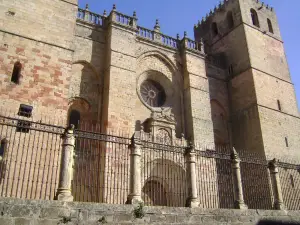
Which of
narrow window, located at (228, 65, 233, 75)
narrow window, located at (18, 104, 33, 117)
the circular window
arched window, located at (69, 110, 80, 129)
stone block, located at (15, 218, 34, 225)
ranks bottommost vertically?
stone block, located at (15, 218, 34, 225)

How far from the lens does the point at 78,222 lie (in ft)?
→ 17.8

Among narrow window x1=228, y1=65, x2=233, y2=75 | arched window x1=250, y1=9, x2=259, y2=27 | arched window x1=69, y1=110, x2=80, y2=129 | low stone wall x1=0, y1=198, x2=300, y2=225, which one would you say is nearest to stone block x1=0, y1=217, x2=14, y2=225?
low stone wall x1=0, y1=198, x2=300, y2=225

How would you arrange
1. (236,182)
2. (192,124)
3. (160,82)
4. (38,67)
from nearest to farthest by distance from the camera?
1. (236,182)
2. (38,67)
3. (192,124)
4. (160,82)

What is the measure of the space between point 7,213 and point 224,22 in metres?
17.2

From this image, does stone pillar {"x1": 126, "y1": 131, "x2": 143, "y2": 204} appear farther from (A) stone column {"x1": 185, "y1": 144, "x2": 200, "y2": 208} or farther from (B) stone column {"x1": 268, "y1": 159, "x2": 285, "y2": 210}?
(B) stone column {"x1": 268, "y1": 159, "x2": 285, "y2": 210}

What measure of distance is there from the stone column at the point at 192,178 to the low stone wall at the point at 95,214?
0.38m

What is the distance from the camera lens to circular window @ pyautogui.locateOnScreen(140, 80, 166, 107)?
14.3 m

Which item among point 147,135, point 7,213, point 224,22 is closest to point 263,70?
point 224,22

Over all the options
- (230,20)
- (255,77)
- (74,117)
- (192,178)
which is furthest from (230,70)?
(192,178)

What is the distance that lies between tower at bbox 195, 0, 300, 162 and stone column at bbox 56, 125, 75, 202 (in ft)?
33.7

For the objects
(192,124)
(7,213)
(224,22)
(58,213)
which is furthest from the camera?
(224,22)

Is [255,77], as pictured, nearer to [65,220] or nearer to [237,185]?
[237,185]

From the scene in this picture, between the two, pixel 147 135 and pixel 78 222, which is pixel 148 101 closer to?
pixel 147 135

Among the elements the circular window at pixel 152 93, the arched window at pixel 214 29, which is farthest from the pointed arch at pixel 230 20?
the circular window at pixel 152 93
